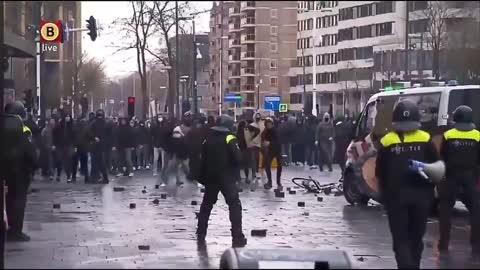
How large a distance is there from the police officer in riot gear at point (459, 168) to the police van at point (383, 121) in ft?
7.14

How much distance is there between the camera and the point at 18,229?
1330cm

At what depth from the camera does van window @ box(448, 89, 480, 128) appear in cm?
1656

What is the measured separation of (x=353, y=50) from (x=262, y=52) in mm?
39290

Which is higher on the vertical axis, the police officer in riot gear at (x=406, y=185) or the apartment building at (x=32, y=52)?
the apartment building at (x=32, y=52)

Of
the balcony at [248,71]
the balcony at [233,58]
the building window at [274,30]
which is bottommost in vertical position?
the balcony at [248,71]

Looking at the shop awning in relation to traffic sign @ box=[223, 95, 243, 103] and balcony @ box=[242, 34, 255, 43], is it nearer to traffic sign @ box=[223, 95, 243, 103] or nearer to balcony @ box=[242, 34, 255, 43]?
traffic sign @ box=[223, 95, 243, 103]

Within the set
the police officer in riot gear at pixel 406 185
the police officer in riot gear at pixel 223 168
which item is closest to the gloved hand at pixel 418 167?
the police officer in riot gear at pixel 406 185

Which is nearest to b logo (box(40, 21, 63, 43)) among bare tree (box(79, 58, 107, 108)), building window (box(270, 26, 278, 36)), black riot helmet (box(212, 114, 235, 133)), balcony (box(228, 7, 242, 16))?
black riot helmet (box(212, 114, 235, 133))

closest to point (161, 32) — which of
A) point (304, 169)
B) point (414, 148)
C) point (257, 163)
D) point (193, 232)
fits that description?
point (304, 169)

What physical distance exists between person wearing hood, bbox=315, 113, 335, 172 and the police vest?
18.3 m

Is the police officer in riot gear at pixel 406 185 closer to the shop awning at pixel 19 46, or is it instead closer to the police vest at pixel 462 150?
the police vest at pixel 462 150

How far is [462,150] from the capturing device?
12.7 metres

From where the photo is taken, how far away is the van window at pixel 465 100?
54.3 feet

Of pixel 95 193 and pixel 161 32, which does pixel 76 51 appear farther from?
pixel 95 193
